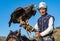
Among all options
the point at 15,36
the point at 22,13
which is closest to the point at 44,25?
the point at 22,13

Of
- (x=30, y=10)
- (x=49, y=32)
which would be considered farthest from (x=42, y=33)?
(x=30, y=10)

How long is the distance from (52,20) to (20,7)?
1.37m

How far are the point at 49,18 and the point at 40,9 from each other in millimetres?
475

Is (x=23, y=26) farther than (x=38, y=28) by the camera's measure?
No

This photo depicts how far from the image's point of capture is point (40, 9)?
10.3 meters

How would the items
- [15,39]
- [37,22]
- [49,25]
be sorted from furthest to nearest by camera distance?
[37,22] < [49,25] < [15,39]

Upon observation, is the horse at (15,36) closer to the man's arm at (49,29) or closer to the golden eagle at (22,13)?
the golden eagle at (22,13)

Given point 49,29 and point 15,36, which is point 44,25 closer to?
point 49,29

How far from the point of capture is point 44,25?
10188mm

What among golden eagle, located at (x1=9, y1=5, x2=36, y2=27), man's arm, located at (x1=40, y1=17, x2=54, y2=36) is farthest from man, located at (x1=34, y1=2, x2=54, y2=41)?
golden eagle, located at (x1=9, y1=5, x2=36, y2=27)

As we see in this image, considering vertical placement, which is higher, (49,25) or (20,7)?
(20,7)

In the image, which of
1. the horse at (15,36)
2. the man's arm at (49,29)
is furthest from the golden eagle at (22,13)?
the man's arm at (49,29)

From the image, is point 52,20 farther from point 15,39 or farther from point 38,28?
point 15,39

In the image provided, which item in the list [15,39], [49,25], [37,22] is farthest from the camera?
[37,22]
